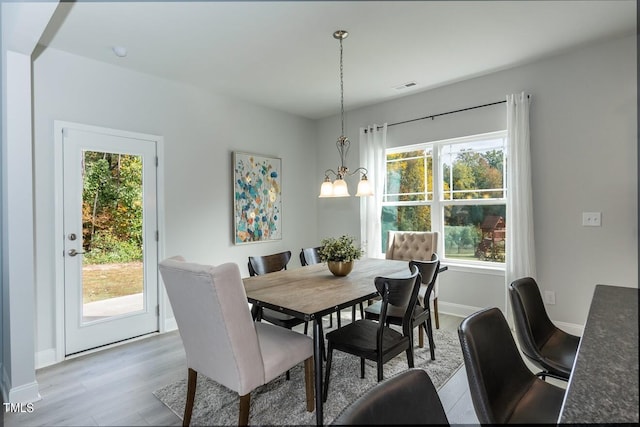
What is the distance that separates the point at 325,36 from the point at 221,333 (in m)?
2.33

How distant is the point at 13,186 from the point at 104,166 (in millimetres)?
1007

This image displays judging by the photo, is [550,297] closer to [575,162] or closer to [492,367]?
[575,162]

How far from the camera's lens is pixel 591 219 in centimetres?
307

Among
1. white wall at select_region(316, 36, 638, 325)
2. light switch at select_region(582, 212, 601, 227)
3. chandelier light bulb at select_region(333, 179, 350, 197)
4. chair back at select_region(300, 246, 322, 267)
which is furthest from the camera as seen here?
chair back at select_region(300, 246, 322, 267)

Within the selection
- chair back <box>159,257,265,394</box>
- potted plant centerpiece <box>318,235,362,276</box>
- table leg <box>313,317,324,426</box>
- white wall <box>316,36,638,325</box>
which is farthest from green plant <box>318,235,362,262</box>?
white wall <box>316,36,638,325</box>

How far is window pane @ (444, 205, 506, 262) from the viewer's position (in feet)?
12.1

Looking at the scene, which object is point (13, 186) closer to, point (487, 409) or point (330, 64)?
point (330, 64)

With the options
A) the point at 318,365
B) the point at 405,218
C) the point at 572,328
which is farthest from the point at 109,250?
the point at 572,328

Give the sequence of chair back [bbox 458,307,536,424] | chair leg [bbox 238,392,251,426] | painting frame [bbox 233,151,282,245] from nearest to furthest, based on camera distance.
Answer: chair back [bbox 458,307,536,424] < chair leg [bbox 238,392,251,426] < painting frame [bbox 233,151,282,245]

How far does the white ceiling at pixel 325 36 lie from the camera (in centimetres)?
235

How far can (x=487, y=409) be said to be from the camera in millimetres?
1021

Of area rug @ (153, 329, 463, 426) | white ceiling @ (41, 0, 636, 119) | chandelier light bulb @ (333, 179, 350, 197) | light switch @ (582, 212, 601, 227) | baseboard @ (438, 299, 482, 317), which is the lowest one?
area rug @ (153, 329, 463, 426)

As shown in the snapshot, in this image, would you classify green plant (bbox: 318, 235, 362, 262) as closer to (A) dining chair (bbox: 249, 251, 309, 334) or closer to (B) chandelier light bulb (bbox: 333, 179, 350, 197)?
(B) chandelier light bulb (bbox: 333, 179, 350, 197)

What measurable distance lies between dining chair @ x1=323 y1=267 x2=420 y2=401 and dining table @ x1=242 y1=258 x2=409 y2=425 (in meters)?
0.15
